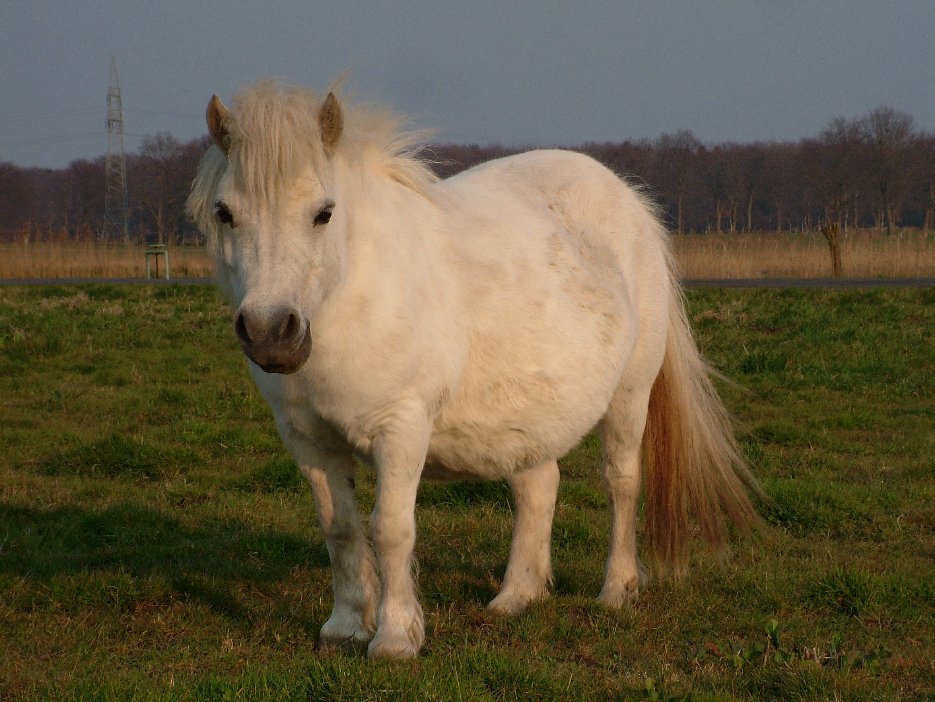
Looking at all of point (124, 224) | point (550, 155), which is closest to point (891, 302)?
point (550, 155)

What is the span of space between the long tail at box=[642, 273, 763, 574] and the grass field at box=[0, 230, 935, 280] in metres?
15.4

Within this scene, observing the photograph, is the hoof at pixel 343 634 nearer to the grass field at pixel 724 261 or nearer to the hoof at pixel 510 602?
the hoof at pixel 510 602

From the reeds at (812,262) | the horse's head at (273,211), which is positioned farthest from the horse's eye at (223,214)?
the reeds at (812,262)

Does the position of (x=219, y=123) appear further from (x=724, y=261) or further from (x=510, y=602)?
(x=724, y=261)

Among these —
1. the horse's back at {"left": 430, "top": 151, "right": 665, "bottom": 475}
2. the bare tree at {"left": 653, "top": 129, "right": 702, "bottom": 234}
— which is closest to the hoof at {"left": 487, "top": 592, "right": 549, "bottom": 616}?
the horse's back at {"left": 430, "top": 151, "right": 665, "bottom": 475}

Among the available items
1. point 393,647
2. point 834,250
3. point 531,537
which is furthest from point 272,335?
point 834,250

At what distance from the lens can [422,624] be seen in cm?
377

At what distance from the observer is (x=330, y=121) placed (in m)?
3.36

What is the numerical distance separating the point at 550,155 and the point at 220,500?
2966 mm

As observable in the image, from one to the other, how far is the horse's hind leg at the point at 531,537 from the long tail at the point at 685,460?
2.04 feet

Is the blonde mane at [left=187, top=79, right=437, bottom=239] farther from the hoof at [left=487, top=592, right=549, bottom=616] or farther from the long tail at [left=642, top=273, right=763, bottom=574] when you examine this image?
the long tail at [left=642, top=273, right=763, bottom=574]

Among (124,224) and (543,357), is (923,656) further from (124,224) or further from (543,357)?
(124,224)

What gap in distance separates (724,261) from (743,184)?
2138 inches

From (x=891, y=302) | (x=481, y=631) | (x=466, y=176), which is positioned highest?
(x=466, y=176)
